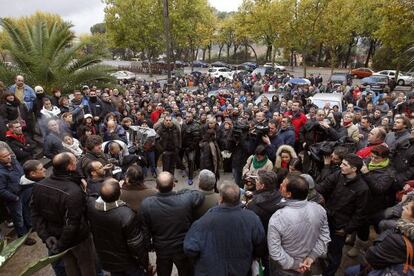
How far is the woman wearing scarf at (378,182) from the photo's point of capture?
4.30 metres

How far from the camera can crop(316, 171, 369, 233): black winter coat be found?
155 inches

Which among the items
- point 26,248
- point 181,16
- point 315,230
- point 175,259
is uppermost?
point 181,16

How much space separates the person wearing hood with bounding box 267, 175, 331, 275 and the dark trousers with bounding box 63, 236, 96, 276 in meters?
2.10

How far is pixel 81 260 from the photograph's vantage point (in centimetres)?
380

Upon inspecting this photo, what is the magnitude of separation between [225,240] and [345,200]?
1773mm

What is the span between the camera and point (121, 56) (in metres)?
61.7

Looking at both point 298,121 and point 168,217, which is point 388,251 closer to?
point 168,217

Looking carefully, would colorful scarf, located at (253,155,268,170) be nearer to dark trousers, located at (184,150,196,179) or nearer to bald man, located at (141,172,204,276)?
bald man, located at (141,172,204,276)

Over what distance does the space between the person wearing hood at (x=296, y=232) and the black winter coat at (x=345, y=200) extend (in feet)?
2.72

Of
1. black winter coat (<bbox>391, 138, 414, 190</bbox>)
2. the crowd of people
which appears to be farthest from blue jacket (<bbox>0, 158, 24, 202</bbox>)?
black winter coat (<bbox>391, 138, 414, 190</bbox>)

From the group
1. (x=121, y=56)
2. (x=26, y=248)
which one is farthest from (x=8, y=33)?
(x=121, y=56)

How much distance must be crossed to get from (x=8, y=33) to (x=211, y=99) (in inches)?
342

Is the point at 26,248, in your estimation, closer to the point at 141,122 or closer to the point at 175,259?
the point at 175,259

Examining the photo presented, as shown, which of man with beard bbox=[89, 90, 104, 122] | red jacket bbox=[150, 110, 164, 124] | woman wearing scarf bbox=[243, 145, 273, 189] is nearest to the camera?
woman wearing scarf bbox=[243, 145, 273, 189]
